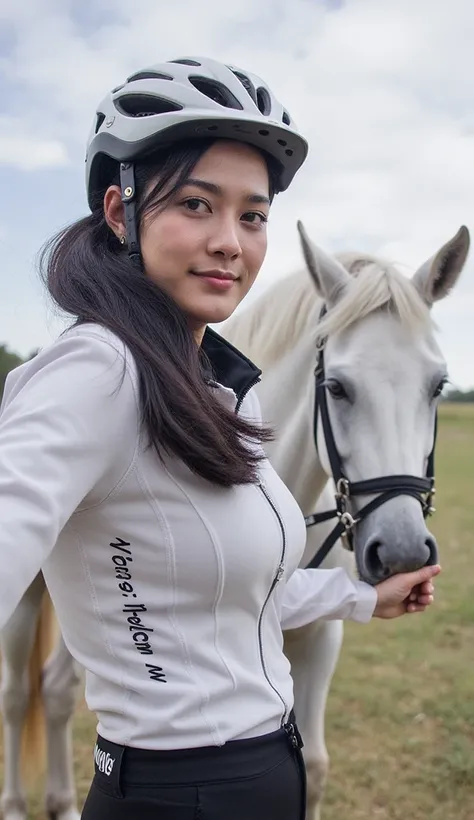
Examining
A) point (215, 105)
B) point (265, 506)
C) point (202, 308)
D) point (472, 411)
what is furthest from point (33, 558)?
point (472, 411)

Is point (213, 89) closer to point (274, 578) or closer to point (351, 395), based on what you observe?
point (351, 395)

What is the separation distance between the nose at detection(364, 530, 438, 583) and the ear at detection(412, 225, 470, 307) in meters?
0.86

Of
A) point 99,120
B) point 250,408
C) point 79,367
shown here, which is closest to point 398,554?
point 250,408

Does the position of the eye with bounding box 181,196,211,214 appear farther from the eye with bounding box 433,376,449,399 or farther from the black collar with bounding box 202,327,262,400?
the eye with bounding box 433,376,449,399

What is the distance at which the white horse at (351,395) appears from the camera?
191cm

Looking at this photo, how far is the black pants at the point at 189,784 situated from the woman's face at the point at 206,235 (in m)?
0.73

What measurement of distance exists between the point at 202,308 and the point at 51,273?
0.89 feet

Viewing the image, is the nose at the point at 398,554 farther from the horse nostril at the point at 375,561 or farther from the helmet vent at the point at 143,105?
the helmet vent at the point at 143,105

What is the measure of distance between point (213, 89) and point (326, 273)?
35.8 inches

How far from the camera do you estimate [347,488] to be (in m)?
2.03

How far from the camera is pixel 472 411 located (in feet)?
141

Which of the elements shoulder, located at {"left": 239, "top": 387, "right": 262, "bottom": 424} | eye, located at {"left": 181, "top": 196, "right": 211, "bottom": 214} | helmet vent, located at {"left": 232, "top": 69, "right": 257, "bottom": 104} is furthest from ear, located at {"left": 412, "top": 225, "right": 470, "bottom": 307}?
eye, located at {"left": 181, "top": 196, "right": 211, "bottom": 214}

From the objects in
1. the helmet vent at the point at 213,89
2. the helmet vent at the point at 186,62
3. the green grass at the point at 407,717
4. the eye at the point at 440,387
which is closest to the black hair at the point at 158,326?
the helmet vent at the point at 213,89

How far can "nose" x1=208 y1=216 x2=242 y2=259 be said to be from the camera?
3.94 feet
